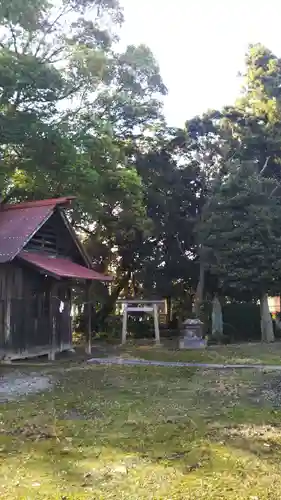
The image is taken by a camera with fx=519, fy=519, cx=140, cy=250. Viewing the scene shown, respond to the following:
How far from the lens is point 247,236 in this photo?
2175cm

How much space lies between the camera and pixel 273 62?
80.8ft

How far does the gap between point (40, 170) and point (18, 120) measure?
2.29 meters

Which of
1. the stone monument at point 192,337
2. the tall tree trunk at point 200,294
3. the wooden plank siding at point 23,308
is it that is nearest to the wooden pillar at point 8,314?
the wooden plank siding at point 23,308

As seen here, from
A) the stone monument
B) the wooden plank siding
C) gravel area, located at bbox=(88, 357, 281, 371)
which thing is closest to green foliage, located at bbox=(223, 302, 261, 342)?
the stone monument

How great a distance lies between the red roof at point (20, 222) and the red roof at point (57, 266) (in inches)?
17.0

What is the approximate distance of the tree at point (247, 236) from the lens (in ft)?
70.6

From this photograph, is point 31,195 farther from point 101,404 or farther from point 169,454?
point 169,454

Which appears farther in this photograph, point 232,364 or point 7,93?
point 7,93

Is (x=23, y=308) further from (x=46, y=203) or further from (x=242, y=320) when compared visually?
(x=242, y=320)

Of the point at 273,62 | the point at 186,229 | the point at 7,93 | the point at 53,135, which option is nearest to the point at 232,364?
the point at 53,135

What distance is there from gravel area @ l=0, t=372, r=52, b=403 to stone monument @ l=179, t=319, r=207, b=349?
26.3 ft

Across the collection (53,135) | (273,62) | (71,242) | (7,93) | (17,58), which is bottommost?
(71,242)

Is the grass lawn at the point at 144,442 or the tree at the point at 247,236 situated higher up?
the tree at the point at 247,236

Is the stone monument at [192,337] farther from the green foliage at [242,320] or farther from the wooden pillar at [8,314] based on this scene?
the green foliage at [242,320]
